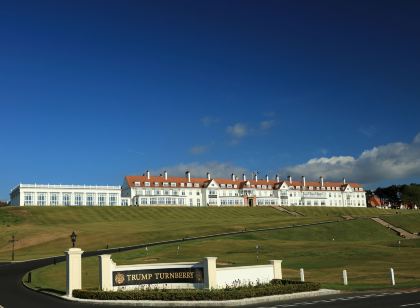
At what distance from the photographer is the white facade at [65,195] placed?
454 feet

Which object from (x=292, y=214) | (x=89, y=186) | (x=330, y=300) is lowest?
(x=330, y=300)

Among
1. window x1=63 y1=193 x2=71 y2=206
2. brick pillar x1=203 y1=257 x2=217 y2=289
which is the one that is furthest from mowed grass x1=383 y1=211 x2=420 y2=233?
window x1=63 y1=193 x2=71 y2=206

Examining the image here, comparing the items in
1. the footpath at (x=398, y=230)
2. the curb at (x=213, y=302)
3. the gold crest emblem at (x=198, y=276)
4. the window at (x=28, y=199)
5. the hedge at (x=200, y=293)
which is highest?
the window at (x=28, y=199)

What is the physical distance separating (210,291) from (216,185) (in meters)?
151

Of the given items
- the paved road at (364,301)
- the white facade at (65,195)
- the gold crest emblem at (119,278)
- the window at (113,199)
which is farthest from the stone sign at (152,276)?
the window at (113,199)

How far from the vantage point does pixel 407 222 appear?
109938 millimetres

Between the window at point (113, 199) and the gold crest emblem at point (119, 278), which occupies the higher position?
the window at point (113, 199)

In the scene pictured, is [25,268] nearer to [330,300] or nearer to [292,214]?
[330,300]

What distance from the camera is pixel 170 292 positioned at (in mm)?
28703

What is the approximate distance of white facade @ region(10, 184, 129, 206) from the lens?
138 metres

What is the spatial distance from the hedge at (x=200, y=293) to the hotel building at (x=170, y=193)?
117 meters

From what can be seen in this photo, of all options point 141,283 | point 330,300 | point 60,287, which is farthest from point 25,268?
point 330,300

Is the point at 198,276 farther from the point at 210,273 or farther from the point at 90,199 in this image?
the point at 90,199

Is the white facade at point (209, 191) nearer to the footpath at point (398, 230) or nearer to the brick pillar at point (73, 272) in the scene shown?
the footpath at point (398, 230)
